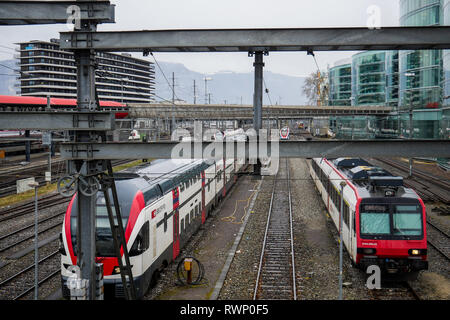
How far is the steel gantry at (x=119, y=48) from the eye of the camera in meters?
8.58

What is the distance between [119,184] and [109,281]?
2729mm

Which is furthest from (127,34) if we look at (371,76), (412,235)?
(371,76)

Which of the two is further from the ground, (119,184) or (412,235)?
(119,184)

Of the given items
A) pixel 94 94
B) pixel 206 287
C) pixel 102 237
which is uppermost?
pixel 94 94

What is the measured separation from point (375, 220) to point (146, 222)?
23.5 feet

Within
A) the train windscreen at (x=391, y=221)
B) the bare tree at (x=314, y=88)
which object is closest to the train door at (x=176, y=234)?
the train windscreen at (x=391, y=221)

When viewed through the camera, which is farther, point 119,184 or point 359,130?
point 359,130

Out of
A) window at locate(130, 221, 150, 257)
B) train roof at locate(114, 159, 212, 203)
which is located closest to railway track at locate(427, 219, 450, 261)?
train roof at locate(114, 159, 212, 203)

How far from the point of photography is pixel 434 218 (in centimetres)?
2245

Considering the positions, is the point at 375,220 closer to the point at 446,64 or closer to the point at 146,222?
the point at 146,222

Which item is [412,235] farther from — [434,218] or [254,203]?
[254,203]

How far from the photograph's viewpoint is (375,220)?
1325cm

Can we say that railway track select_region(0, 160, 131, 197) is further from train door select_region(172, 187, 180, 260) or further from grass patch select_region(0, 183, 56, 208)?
train door select_region(172, 187, 180, 260)

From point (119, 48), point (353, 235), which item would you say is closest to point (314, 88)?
point (353, 235)
